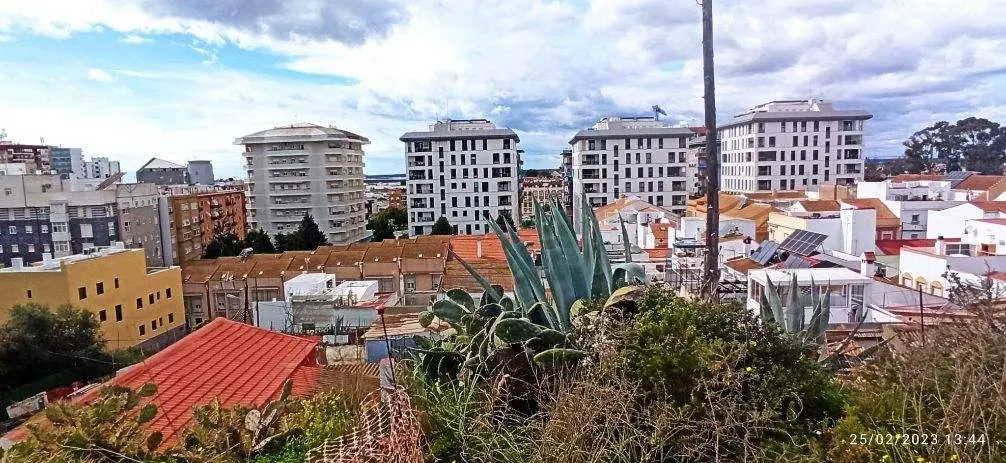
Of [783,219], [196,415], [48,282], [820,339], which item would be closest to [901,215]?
[783,219]

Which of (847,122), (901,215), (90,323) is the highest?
(847,122)

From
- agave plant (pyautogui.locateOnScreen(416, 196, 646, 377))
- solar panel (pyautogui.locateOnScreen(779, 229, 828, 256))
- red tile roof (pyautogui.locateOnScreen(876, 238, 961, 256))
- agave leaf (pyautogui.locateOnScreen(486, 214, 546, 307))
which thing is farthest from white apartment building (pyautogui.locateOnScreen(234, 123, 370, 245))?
agave leaf (pyautogui.locateOnScreen(486, 214, 546, 307))

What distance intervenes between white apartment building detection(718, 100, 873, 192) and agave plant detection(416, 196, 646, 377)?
5505cm

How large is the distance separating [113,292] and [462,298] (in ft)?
80.6

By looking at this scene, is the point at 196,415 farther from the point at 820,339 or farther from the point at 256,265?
the point at 256,265

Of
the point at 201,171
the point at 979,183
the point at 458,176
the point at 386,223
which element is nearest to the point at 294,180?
the point at 386,223

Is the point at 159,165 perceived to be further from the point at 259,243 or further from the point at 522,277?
the point at 522,277

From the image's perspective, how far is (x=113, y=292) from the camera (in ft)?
79.0

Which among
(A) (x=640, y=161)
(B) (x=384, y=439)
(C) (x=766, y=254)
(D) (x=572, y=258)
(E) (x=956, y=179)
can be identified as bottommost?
(C) (x=766, y=254)

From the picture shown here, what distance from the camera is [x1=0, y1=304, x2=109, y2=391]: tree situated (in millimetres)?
17234

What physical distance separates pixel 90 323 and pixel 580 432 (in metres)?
21.2

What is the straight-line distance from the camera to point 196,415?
3.87m

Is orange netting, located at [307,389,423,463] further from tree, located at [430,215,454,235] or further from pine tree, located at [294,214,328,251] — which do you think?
tree, located at [430,215,454,235]

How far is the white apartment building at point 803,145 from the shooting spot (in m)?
53.8
